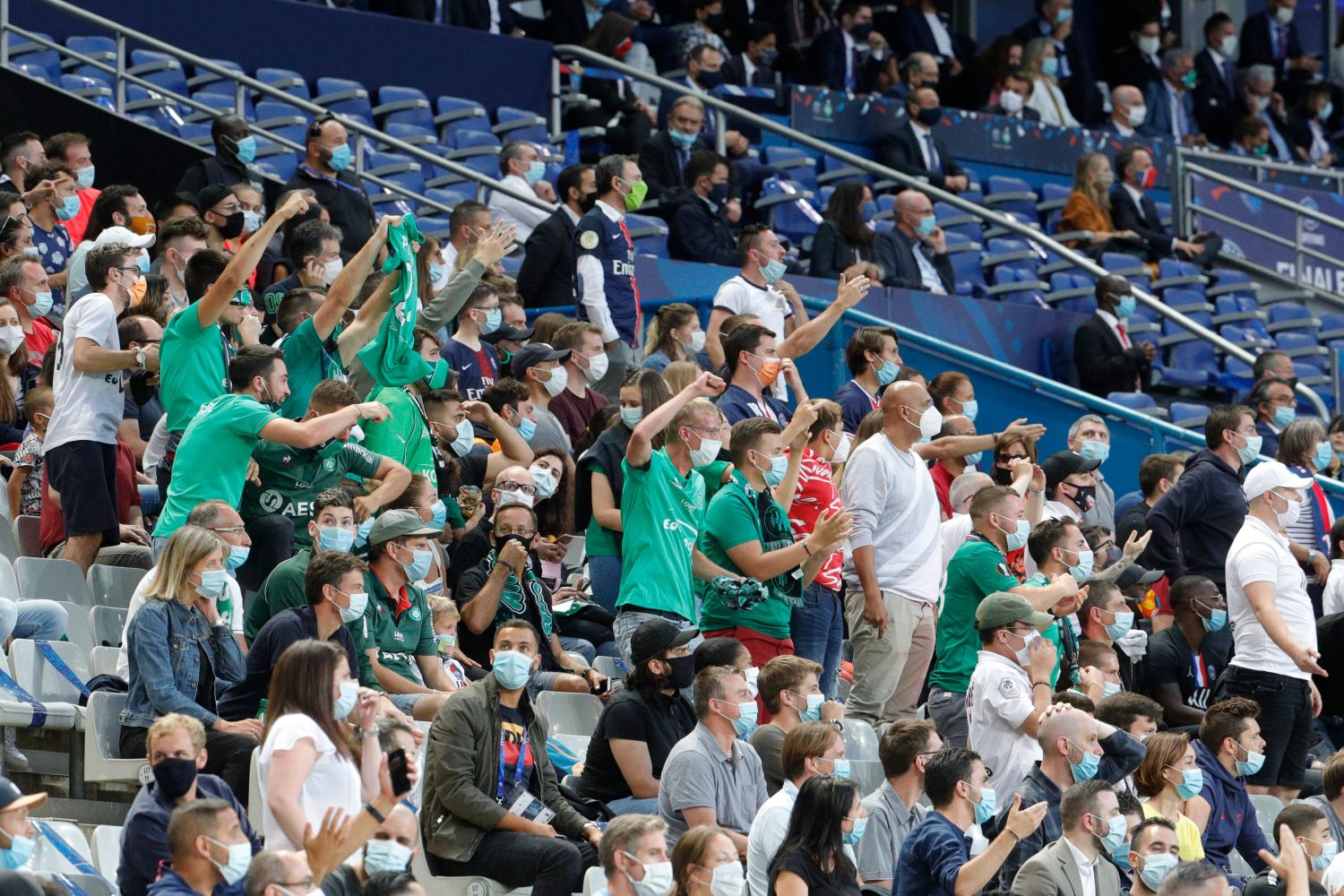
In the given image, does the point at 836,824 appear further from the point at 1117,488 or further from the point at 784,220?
the point at 784,220

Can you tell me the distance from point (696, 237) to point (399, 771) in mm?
7675

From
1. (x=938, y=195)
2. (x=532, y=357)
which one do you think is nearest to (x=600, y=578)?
(x=532, y=357)

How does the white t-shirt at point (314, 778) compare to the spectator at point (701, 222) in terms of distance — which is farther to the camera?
the spectator at point (701, 222)

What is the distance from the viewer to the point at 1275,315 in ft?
54.5

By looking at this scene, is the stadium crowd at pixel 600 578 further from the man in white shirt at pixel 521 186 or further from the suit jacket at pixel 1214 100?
the suit jacket at pixel 1214 100

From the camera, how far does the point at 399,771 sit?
621 centimetres

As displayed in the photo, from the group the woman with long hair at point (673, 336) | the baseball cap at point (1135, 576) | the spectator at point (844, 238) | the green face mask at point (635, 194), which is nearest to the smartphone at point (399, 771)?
the baseball cap at point (1135, 576)

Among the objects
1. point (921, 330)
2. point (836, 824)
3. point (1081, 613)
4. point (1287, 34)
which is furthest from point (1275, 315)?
point (836, 824)

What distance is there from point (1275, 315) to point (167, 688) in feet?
36.6

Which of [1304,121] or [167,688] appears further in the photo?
[1304,121]

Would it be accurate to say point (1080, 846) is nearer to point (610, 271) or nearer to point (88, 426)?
point (88, 426)

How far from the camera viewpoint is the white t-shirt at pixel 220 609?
752 cm

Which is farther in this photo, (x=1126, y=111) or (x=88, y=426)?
(x=1126, y=111)

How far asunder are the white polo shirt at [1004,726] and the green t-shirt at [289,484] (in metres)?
2.59
